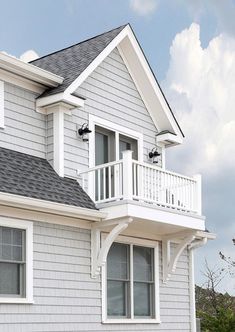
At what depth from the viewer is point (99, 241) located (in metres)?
14.5

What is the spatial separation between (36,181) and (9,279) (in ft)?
6.72

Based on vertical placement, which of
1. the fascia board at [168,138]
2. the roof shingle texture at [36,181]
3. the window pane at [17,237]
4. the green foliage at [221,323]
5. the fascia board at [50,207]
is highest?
the fascia board at [168,138]

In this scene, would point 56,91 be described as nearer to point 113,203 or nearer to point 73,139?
point 73,139

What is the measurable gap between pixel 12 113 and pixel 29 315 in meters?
4.10

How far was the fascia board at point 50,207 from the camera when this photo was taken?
1216cm

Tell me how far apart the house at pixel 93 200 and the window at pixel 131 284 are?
0.07 feet

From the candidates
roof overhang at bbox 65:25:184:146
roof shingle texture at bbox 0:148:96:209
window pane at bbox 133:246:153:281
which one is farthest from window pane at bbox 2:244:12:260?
Result: roof overhang at bbox 65:25:184:146

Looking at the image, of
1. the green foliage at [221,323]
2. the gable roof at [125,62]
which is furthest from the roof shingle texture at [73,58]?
the green foliage at [221,323]

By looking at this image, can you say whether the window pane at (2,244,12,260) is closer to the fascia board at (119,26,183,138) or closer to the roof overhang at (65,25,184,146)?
the roof overhang at (65,25,184,146)

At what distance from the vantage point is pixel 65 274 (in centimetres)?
1367

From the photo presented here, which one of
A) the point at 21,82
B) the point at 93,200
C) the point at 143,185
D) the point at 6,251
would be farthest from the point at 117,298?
the point at 21,82

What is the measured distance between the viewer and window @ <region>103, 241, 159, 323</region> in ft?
49.1

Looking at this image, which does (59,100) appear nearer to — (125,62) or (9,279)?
(125,62)

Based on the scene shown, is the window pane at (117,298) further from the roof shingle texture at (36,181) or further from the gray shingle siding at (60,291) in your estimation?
the roof shingle texture at (36,181)
